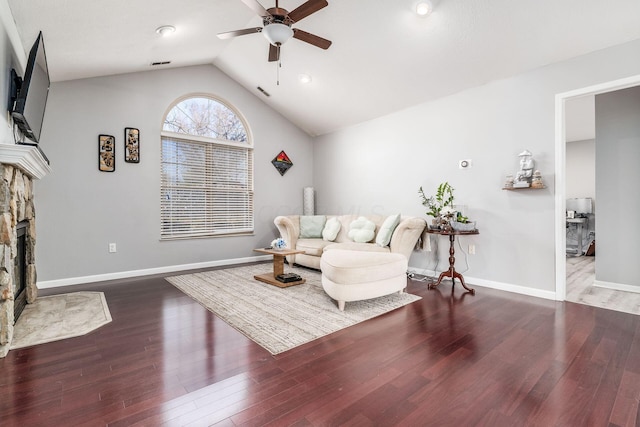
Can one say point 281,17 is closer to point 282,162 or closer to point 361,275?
point 361,275

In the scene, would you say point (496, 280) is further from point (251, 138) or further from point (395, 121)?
point (251, 138)

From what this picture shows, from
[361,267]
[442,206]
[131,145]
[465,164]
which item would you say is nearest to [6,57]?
[131,145]

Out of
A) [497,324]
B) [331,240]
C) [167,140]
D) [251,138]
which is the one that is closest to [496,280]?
[497,324]

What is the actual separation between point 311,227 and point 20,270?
142 inches

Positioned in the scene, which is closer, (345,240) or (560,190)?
(560,190)

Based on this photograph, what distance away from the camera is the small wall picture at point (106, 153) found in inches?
161

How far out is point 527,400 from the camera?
1565 millimetres

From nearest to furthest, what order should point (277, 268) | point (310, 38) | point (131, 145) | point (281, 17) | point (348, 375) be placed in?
point (348, 375)
point (281, 17)
point (310, 38)
point (277, 268)
point (131, 145)

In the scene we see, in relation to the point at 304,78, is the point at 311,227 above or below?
below

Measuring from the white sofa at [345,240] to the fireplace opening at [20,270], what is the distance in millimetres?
2988

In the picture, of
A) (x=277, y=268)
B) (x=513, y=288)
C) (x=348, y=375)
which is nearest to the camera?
(x=348, y=375)

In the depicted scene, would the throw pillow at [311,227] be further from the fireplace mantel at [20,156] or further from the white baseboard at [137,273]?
the fireplace mantel at [20,156]

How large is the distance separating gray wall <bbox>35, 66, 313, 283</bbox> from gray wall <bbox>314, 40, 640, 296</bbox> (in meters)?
2.95

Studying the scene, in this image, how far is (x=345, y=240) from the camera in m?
4.87
